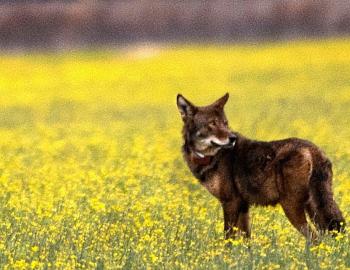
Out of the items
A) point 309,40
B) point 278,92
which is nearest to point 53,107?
point 278,92

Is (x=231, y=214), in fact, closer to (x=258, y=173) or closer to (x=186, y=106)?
(x=258, y=173)

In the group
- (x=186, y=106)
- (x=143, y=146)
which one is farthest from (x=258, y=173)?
(x=143, y=146)

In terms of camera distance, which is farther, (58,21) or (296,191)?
(58,21)

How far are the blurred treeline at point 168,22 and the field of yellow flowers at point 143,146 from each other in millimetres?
2586

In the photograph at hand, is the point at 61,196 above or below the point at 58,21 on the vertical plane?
above

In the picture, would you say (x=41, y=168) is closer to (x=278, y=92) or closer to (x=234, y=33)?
(x=278, y=92)

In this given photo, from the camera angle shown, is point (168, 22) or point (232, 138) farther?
point (168, 22)

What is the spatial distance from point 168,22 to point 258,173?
3509 cm

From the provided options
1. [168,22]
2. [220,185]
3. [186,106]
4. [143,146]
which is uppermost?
[186,106]

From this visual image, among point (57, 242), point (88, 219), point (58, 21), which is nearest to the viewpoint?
point (57, 242)

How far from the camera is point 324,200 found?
9039mm

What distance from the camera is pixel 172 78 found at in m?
33.4

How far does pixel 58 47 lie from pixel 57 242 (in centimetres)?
3361

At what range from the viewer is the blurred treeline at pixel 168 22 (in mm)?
42531
